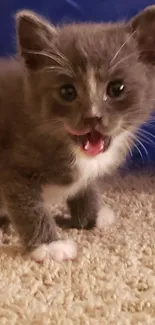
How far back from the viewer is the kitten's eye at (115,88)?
128 cm

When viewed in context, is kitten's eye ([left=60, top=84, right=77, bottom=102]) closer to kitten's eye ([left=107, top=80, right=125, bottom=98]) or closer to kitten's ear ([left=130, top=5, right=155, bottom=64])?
kitten's eye ([left=107, top=80, right=125, bottom=98])

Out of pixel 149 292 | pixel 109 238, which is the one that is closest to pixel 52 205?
→ pixel 109 238

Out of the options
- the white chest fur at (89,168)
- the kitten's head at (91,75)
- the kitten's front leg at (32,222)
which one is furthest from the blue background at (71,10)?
the kitten's front leg at (32,222)

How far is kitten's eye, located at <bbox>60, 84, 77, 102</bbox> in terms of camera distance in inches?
Answer: 50.4

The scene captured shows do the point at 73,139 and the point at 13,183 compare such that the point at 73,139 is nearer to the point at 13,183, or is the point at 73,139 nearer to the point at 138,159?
the point at 13,183

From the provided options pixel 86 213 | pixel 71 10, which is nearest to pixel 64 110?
pixel 86 213

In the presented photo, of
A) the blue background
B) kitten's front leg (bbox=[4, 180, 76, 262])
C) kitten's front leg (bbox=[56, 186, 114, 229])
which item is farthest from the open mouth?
the blue background

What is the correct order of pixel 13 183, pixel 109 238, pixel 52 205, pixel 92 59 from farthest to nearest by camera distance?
1. pixel 52 205
2. pixel 109 238
3. pixel 13 183
4. pixel 92 59

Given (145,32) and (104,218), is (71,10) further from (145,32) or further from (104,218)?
(104,218)

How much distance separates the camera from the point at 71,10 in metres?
1.74

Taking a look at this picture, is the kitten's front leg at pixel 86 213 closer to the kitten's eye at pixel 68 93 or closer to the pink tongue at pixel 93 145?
the pink tongue at pixel 93 145

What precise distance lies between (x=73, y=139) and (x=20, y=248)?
1.07 ft

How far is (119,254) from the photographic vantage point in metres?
1.45

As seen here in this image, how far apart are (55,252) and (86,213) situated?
0.24 meters
